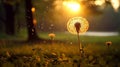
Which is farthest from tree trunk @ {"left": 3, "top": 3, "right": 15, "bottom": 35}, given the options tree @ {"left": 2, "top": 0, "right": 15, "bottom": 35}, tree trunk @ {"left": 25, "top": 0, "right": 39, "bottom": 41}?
tree trunk @ {"left": 25, "top": 0, "right": 39, "bottom": 41}

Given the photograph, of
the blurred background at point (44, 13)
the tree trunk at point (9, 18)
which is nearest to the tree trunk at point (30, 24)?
the blurred background at point (44, 13)

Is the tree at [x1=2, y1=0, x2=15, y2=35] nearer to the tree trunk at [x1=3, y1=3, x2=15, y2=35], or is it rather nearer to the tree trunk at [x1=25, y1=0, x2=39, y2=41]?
the tree trunk at [x1=3, y1=3, x2=15, y2=35]

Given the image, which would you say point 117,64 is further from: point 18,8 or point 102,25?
point 102,25

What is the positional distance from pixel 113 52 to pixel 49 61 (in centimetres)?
343

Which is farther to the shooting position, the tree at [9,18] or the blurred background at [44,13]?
the tree at [9,18]

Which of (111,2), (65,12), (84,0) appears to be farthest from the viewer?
(65,12)

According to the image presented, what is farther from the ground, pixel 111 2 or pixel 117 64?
pixel 111 2

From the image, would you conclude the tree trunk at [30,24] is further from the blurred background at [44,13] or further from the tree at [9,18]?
the tree at [9,18]

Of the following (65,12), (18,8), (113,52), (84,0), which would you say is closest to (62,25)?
(65,12)

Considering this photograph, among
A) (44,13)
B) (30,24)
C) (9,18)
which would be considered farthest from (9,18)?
(30,24)

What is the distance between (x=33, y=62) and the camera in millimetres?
10289

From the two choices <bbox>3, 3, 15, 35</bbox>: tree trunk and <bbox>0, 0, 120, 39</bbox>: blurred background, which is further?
<bbox>3, 3, 15, 35</bbox>: tree trunk

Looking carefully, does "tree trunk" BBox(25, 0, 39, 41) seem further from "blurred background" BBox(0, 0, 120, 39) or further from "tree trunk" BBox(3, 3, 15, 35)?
"tree trunk" BBox(3, 3, 15, 35)

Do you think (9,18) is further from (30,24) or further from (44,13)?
(30,24)
